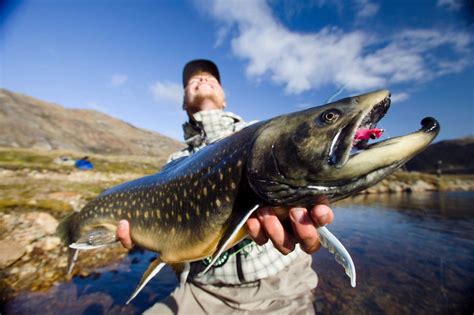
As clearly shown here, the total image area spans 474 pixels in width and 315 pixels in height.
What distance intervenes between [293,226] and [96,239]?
9.64ft

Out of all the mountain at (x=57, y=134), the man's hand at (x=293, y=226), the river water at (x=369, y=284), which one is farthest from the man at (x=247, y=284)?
the mountain at (x=57, y=134)

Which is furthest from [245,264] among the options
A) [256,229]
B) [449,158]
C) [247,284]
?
[449,158]

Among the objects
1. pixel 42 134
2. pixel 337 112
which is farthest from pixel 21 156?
pixel 42 134

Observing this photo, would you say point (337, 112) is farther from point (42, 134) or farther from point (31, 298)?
point (42, 134)

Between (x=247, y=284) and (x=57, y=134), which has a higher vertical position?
(x=57, y=134)

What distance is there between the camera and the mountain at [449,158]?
154 feet

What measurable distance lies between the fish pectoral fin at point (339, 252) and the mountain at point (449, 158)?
56176 mm

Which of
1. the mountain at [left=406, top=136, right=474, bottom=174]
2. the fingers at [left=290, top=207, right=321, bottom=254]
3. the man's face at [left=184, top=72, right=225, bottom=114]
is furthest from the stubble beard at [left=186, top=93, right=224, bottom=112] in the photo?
the mountain at [left=406, top=136, right=474, bottom=174]

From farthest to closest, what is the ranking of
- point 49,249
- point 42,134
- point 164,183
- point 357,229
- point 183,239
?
point 42,134 → point 357,229 → point 49,249 → point 164,183 → point 183,239

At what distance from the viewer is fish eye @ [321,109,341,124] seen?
1579 millimetres

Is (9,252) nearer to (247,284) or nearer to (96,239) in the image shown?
(96,239)

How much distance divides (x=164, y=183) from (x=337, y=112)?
2101 mm

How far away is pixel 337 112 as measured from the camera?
5.20ft

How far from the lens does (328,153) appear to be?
1.54 metres
